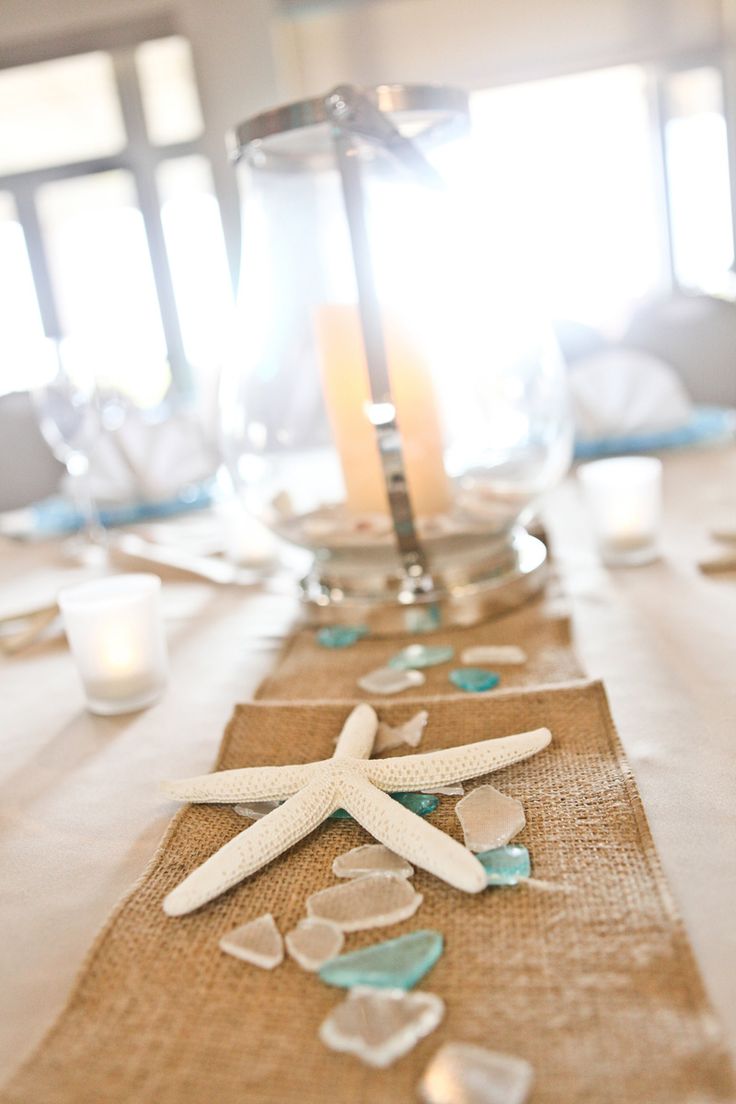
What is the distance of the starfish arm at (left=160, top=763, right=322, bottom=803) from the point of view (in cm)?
50

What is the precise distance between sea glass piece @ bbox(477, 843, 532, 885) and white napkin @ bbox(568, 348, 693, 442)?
1.06 m

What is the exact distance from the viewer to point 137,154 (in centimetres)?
464

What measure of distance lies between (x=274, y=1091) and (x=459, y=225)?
2.15ft

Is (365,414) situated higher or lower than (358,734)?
higher

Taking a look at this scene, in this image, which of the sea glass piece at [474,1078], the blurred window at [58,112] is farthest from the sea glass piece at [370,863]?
the blurred window at [58,112]

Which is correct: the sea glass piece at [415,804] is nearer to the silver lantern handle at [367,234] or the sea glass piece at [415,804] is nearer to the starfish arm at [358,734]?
the starfish arm at [358,734]

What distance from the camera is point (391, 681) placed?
2.27 ft

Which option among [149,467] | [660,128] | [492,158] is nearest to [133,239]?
[660,128]

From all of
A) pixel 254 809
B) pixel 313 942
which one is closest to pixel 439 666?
pixel 254 809

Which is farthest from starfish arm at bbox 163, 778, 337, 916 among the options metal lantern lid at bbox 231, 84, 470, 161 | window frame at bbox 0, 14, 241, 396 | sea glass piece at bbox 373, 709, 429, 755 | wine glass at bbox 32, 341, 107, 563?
window frame at bbox 0, 14, 241, 396

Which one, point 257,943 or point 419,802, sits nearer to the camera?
point 257,943

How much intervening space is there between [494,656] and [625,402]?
2.63 ft

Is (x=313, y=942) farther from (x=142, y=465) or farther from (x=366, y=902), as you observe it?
(x=142, y=465)

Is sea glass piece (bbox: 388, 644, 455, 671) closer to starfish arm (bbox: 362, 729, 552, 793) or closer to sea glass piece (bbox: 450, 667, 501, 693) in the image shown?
sea glass piece (bbox: 450, 667, 501, 693)
